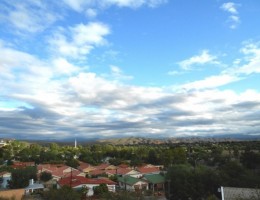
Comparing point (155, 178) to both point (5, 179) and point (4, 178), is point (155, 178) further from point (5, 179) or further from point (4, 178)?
point (4, 178)

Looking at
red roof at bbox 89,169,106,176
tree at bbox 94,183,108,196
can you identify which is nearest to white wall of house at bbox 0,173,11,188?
red roof at bbox 89,169,106,176

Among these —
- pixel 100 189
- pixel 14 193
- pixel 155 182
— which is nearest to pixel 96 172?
pixel 155 182

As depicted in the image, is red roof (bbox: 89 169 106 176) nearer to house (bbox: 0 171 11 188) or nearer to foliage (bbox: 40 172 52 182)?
foliage (bbox: 40 172 52 182)

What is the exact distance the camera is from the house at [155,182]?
192 feet

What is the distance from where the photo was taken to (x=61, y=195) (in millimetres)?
34156

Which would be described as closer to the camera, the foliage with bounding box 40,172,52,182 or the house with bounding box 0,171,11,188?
the house with bounding box 0,171,11,188

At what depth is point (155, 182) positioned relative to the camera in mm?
58344

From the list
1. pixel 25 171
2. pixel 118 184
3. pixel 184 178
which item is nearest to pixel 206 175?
pixel 184 178

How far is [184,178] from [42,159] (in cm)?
6295

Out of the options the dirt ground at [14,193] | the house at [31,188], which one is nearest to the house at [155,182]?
the house at [31,188]

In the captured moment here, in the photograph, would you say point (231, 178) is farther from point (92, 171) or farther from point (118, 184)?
point (92, 171)

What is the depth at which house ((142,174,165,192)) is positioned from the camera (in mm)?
58569

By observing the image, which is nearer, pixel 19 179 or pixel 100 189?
pixel 100 189

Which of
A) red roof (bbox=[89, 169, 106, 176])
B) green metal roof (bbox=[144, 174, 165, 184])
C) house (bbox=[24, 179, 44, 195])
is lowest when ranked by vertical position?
house (bbox=[24, 179, 44, 195])
